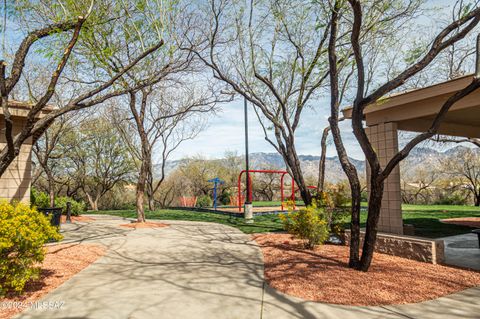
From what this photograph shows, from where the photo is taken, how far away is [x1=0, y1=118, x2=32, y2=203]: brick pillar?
823 centimetres

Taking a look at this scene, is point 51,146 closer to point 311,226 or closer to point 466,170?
point 311,226

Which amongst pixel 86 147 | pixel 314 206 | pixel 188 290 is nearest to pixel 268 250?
pixel 314 206

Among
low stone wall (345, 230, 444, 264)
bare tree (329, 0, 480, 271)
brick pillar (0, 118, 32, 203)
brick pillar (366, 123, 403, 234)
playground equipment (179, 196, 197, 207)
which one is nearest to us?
bare tree (329, 0, 480, 271)

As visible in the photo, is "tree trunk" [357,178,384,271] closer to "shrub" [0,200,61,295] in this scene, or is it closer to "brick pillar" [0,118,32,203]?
"shrub" [0,200,61,295]

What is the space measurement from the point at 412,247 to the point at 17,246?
271 inches

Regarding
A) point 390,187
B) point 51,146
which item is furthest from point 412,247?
point 51,146

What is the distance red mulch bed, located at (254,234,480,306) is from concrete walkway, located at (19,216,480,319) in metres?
0.21

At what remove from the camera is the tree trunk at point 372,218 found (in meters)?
5.08

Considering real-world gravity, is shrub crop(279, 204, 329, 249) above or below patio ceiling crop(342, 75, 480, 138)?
below

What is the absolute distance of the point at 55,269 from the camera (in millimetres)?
5617

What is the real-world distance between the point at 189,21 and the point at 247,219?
8.27m

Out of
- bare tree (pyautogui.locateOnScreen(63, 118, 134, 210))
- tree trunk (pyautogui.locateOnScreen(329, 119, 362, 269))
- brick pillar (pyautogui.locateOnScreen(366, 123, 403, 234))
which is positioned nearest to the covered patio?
brick pillar (pyautogui.locateOnScreen(366, 123, 403, 234))

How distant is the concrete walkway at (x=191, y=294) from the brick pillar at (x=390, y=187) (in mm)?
2959

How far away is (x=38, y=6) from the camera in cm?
777
